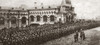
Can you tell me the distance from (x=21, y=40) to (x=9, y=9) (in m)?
10.9

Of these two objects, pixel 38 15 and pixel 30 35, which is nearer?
pixel 30 35

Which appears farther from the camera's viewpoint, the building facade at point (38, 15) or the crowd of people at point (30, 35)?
the building facade at point (38, 15)

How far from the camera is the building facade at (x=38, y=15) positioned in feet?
49.3

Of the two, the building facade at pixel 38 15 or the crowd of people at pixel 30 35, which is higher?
the crowd of people at pixel 30 35

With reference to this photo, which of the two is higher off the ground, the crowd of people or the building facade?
the crowd of people

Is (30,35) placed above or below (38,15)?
above

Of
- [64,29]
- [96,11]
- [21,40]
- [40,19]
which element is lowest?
[40,19]

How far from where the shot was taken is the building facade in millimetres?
15039

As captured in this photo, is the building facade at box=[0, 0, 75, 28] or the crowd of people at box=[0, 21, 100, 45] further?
A: the building facade at box=[0, 0, 75, 28]

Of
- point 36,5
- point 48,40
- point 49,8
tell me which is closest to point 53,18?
point 49,8

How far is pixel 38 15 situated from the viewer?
16.9 metres

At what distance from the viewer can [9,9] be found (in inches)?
632

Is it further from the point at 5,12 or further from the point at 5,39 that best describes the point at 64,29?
the point at 5,12

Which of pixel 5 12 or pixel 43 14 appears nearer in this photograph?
pixel 5 12
